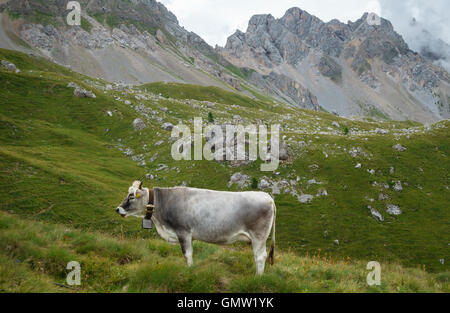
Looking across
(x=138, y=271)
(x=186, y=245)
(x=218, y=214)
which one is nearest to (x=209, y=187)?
(x=186, y=245)

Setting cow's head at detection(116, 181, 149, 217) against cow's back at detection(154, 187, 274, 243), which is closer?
cow's back at detection(154, 187, 274, 243)

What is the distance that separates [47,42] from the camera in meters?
194

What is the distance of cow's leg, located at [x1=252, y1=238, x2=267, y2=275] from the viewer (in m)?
9.58

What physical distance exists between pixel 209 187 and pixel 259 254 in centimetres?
2949

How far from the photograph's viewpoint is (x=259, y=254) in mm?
9688

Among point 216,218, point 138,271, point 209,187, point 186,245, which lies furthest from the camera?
point 209,187

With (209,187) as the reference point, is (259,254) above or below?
above

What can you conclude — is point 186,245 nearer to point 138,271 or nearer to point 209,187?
point 138,271

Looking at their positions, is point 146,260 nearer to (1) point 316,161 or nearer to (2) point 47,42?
(1) point 316,161

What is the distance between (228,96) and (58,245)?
488 feet

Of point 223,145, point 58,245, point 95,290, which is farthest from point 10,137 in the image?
point 95,290

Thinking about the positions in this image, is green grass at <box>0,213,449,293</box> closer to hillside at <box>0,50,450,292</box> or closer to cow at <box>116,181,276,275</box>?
hillside at <box>0,50,450,292</box>

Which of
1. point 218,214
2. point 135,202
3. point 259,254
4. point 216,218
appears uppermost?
point 135,202

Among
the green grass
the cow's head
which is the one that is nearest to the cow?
the cow's head
